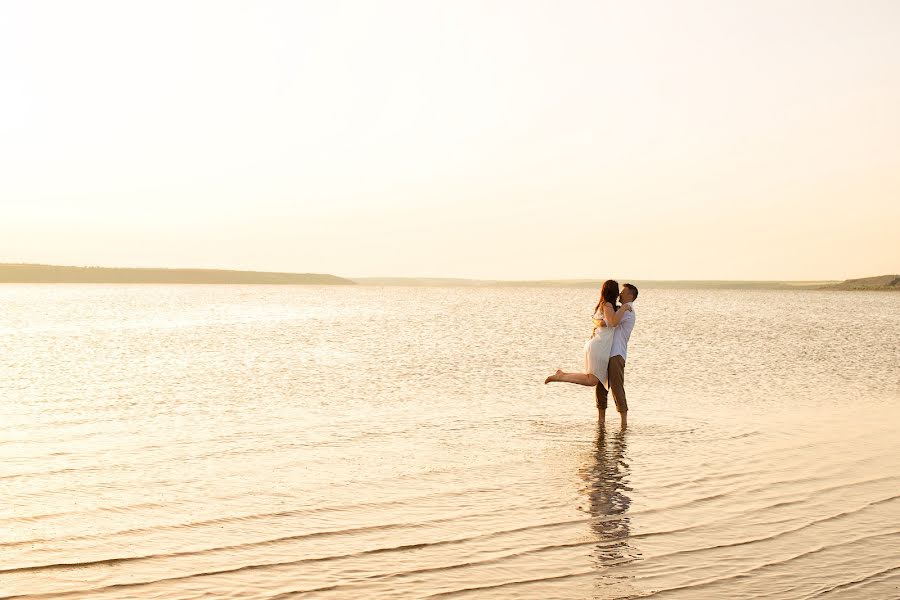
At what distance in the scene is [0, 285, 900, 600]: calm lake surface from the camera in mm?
6242

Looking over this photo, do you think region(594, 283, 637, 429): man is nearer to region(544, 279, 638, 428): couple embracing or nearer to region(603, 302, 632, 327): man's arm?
region(544, 279, 638, 428): couple embracing

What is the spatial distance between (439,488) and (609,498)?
171 centimetres

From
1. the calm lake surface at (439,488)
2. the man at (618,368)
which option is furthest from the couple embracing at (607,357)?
the calm lake surface at (439,488)

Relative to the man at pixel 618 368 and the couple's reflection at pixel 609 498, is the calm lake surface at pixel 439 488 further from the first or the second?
the man at pixel 618 368

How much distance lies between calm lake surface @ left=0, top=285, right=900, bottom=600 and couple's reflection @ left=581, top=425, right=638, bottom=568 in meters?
0.03

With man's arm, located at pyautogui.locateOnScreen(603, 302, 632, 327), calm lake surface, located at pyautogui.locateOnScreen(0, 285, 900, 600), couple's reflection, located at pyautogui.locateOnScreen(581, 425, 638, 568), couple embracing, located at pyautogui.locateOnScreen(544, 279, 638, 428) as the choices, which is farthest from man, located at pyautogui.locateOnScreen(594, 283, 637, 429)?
couple's reflection, located at pyautogui.locateOnScreen(581, 425, 638, 568)

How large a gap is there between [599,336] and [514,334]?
26.9 m

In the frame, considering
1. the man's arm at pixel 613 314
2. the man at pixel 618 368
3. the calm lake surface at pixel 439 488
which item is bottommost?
the calm lake surface at pixel 439 488

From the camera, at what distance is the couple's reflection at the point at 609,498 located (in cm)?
685

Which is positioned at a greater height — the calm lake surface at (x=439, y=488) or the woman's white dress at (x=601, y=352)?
the woman's white dress at (x=601, y=352)

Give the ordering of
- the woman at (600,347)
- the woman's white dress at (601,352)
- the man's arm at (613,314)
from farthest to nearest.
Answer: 1. the woman's white dress at (601,352)
2. the woman at (600,347)
3. the man's arm at (613,314)

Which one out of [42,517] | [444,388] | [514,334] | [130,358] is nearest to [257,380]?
[444,388]

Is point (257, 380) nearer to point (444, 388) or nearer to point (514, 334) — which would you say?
point (444, 388)

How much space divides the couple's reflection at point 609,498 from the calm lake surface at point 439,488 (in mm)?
32
